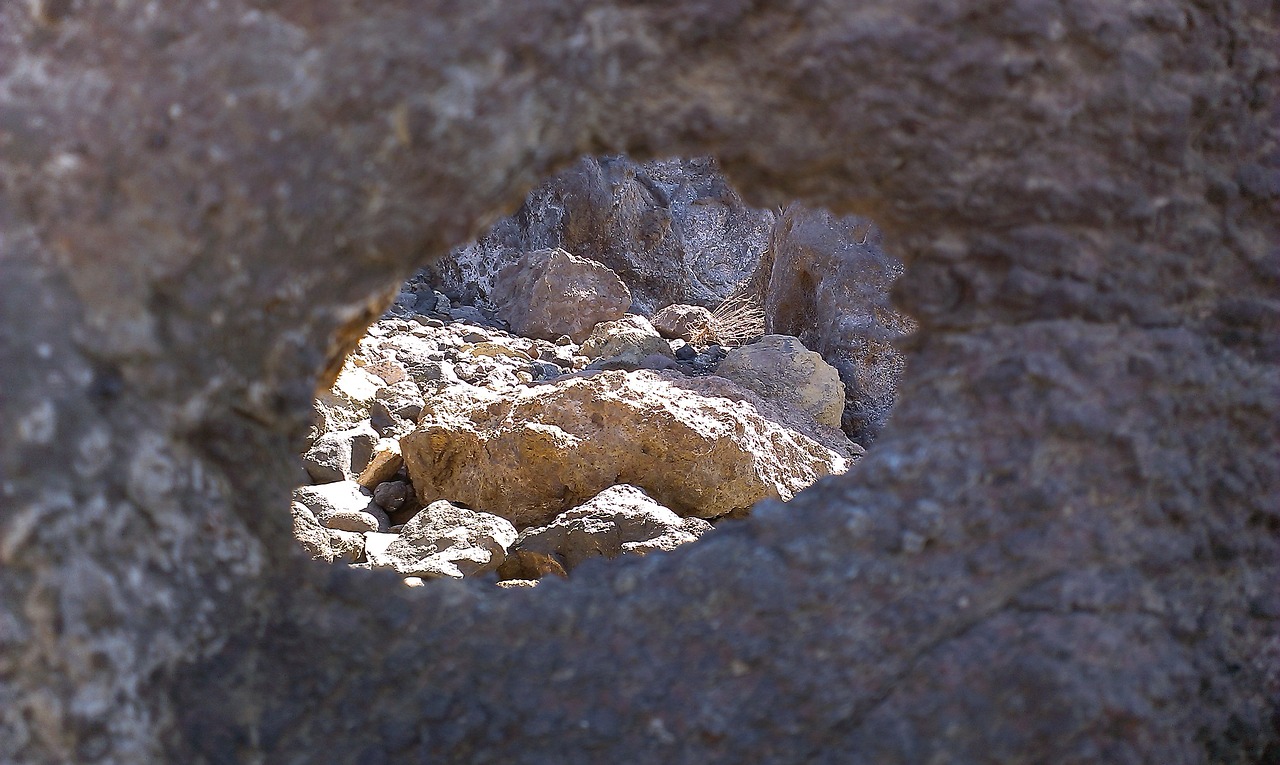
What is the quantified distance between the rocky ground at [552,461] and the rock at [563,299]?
2195mm

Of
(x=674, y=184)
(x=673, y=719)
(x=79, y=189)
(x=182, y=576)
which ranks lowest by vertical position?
(x=674, y=184)

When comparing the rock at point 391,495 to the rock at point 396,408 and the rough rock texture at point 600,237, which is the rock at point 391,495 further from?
the rough rock texture at point 600,237

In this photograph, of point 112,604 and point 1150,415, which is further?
point 1150,415

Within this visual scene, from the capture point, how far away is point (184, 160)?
1.43m

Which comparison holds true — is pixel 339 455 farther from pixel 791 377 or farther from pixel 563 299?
pixel 563 299

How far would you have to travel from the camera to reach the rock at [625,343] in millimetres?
6418

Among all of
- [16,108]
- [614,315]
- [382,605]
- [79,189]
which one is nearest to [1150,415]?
[382,605]

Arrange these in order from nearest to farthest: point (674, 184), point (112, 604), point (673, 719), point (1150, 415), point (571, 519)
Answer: point (112, 604), point (673, 719), point (1150, 415), point (571, 519), point (674, 184)

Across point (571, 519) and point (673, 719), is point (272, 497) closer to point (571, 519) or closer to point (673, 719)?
point (673, 719)

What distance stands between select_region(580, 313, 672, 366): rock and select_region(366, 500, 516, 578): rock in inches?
111

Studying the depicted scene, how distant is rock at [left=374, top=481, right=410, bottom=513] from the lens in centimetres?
416

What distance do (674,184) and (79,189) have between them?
12.9 meters

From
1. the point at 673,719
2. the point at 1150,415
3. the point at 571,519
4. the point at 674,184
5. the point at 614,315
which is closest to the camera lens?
the point at 673,719

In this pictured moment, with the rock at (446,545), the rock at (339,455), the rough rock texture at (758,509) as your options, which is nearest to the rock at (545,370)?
the rock at (339,455)
